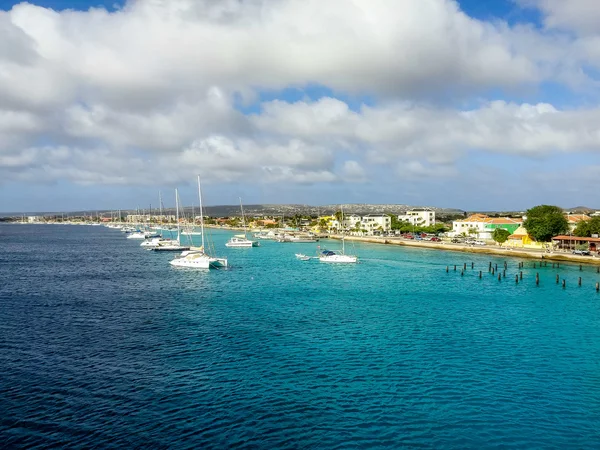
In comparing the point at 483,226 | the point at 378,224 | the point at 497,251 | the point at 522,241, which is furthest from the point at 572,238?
the point at 378,224

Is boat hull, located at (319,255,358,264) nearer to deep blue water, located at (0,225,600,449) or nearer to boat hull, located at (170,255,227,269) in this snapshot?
boat hull, located at (170,255,227,269)

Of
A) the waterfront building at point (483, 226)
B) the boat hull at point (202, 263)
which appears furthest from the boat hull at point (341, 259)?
the waterfront building at point (483, 226)

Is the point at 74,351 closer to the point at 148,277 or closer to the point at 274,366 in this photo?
the point at 274,366

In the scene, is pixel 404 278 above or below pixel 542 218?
below

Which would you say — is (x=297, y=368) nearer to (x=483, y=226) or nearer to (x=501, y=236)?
(x=501, y=236)

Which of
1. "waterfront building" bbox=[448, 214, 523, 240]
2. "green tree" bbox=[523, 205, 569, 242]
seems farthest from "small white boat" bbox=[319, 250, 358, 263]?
"waterfront building" bbox=[448, 214, 523, 240]

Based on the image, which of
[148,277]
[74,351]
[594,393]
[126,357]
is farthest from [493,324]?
Result: [148,277]

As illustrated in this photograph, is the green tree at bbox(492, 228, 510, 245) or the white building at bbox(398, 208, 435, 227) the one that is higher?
the white building at bbox(398, 208, 435, 227)
